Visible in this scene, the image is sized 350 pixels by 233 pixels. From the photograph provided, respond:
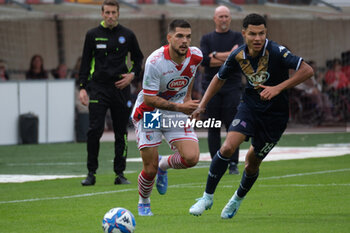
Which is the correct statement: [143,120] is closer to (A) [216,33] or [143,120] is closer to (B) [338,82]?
(A) [216,33]

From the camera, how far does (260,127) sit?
29.9 ft

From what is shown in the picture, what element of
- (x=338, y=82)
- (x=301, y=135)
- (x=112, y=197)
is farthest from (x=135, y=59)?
(x=338, y=82)

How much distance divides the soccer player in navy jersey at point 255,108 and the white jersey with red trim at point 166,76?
0.53 meters

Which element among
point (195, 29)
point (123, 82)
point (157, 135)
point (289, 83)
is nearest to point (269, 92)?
point (289, 83)

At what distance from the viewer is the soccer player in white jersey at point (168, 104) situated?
939 centimetres

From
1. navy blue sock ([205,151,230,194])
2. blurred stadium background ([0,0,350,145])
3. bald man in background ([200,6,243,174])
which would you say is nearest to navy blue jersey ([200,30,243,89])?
bald man in background ([200,6,243,174])

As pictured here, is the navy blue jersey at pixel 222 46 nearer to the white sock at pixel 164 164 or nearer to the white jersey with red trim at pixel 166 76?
the white sock at pixel 164 164

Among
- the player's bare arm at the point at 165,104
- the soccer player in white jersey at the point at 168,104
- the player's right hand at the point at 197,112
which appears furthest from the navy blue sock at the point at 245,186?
the player's bare arm at the point at 165,104

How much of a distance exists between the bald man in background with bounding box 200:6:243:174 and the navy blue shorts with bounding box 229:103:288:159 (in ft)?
14.2

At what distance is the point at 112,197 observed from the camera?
10906 mm

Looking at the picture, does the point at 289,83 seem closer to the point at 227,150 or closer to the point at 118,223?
the point at 227,150

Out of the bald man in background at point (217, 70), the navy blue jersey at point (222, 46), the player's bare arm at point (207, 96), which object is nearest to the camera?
the player's bare arm at point (207, 96)

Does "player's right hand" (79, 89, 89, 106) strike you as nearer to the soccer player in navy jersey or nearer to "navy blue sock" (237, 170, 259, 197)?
the soccer player in navy jersey

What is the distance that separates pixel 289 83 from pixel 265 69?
40 cm
